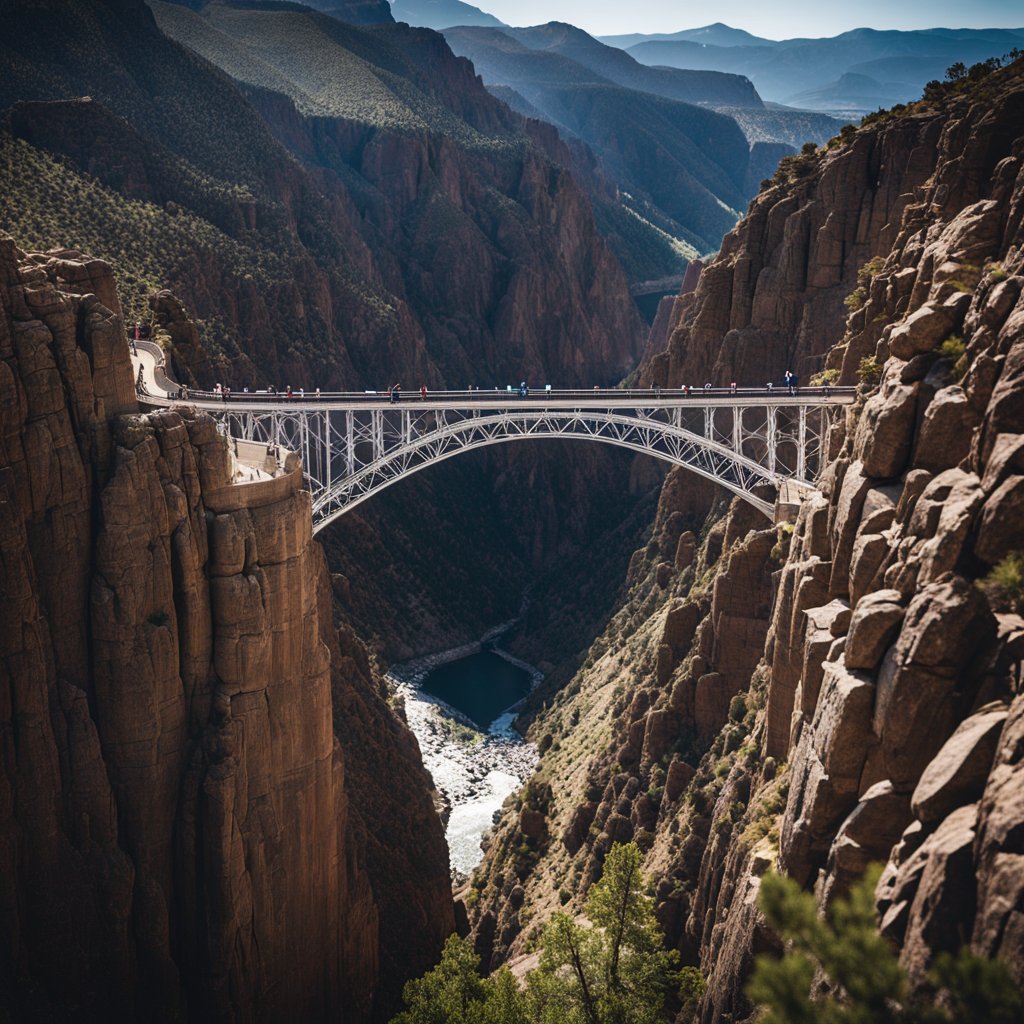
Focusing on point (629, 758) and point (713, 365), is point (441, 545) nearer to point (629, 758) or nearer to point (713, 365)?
point (713, 365)

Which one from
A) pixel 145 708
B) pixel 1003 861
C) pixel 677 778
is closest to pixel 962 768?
pixel 1003 861

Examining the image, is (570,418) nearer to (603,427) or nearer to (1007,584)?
(603,427)

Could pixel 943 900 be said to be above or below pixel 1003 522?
below

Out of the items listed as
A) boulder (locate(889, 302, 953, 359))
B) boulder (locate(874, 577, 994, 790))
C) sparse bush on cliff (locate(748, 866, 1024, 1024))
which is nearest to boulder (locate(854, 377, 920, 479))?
boulder (locate(889, 302, 953, 359))

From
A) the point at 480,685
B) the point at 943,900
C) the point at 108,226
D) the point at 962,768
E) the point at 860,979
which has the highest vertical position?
the point at 108,226

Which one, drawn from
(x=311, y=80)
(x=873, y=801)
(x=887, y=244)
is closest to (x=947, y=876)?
(x=873, y=801)

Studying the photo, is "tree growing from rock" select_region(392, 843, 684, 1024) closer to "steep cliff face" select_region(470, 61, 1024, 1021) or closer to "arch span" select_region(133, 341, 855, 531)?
"steep cliff face" select_region(470, 61, 1024, 1021)
